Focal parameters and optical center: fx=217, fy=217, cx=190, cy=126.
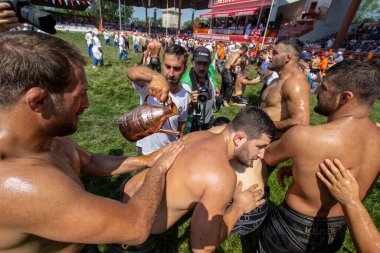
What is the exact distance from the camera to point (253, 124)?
2.05 metres

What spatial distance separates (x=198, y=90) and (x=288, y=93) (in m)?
1.43

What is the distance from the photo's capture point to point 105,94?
27.0 feet

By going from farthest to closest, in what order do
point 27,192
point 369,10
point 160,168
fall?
point 369,10, point 160,168, point 27,192

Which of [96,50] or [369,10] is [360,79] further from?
[369,10]

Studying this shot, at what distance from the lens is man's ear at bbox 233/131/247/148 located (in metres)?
2.06

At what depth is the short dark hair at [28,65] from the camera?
3.27 feet

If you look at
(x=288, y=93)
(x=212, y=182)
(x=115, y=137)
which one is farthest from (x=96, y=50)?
(x=212, y=182)

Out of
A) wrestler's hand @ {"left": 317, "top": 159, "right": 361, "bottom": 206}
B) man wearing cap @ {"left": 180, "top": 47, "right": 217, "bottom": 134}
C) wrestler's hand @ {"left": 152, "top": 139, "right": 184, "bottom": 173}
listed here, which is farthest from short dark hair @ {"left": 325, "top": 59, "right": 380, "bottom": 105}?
man wearing cap @ {"left": 180, "top": 47, "right": 217, "bottom": 134}

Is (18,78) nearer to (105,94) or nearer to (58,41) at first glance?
(58,41)

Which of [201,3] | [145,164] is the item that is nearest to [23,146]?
[145,164]

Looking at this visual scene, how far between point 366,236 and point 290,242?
2.52ft

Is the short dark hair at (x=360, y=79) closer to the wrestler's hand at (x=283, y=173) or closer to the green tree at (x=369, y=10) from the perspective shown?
the wrestler's hand at (x=283, y=173)

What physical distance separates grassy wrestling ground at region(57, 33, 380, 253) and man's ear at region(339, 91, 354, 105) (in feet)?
7.34

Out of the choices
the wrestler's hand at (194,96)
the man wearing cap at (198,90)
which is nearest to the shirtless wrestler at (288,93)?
the man wearing cap at (198,90)
